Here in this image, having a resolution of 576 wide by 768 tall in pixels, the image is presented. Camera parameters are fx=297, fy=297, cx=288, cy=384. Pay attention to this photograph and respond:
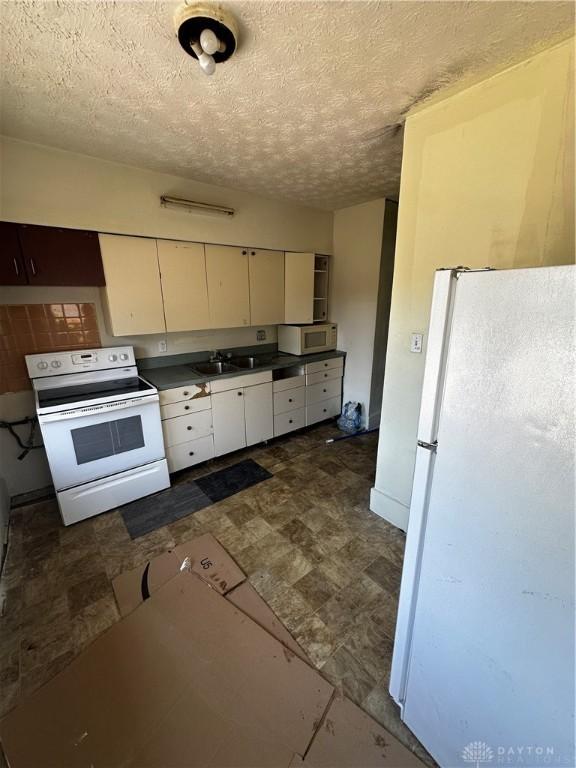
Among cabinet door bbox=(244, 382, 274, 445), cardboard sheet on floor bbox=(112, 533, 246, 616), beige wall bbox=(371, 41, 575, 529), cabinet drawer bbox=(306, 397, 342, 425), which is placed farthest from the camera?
cabinet drawer bbox=(306, 397, 342, 425)

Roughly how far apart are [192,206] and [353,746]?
10.8 ft

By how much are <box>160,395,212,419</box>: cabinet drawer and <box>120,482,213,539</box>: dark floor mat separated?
0.62 m

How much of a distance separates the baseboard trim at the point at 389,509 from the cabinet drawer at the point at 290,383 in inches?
54.7

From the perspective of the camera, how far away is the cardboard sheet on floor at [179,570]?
1.63 metres

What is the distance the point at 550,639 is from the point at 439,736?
0.66 m

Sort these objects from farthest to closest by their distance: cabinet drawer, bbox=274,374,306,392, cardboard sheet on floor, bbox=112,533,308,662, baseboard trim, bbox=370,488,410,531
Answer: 1. cabinet drawer, bbox=274,374,306,392
2. baseboard trim, bbox=370,488,410,531
3. cardboard sheet on floor, bbox=112,533,308,662

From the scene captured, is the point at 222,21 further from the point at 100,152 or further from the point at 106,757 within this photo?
the point at 106,757

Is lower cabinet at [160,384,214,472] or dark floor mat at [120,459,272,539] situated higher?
lower cabinet at [160,384,214,472]

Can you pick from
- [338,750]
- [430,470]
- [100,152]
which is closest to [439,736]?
[338,750]

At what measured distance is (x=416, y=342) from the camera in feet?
5.95

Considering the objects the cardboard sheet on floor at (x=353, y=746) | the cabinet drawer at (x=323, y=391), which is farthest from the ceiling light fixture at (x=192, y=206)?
the cardboard sheet on floor at (x=353, y=746)

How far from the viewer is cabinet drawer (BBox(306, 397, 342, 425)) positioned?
3.47 m

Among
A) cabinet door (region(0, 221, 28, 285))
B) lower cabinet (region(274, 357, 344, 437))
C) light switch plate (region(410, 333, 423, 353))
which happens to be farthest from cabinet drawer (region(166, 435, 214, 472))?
light switch plate (region(410, 333, 423, 353))

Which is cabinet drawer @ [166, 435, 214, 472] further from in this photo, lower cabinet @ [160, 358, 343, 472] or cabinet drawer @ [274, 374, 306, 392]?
cabinet drawer @ [274, 374, 306, 392]
